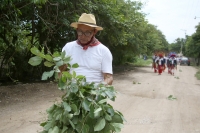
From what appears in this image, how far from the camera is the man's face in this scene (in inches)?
123

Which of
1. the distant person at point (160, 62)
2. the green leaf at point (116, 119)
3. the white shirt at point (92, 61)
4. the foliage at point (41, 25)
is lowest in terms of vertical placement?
the distant person at point (160, 62)

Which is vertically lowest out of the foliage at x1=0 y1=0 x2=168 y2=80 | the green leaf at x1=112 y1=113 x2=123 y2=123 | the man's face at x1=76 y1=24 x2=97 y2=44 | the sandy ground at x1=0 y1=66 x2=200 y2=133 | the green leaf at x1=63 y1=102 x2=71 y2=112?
the sandy ground at x1=0 y1=66 x2=200 y2=133

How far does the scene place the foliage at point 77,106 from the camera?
94.0 inches

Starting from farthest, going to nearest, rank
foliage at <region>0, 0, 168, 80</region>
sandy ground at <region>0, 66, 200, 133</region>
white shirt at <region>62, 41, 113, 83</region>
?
foliage at <region>0, 0, 168, 80</region> → sandy ground at <region>0, 66, 200, 133</region> → white shirt at <region>62, 41, 113, 83</region>

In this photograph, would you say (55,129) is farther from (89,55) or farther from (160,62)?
(160,62)

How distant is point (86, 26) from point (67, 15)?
6.81 metres

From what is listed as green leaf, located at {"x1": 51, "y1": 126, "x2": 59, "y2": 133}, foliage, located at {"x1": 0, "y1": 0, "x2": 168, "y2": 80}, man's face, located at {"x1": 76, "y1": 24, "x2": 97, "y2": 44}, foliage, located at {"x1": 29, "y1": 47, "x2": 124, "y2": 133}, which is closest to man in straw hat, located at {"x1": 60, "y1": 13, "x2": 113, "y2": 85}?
man's face, located at {"x1": 76, "y1": 24, "x2": 97, "y2": 44}

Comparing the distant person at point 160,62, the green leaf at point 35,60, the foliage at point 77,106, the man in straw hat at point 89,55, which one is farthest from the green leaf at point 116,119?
the distant person at point 160,62

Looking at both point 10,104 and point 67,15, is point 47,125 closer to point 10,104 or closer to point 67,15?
point 10,104

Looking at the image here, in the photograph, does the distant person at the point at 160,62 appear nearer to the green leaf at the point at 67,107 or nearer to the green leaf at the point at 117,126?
the green leaf at the point at 117,126

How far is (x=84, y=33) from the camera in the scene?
315cm

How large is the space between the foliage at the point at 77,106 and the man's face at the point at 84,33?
0.68 m

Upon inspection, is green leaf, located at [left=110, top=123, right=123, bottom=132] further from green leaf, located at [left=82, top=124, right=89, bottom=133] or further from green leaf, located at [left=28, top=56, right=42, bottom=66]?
green leaf, located at [left=28, top=56, right=42, bottom=66]

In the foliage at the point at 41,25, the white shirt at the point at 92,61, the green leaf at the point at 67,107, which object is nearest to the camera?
the green leaf at the point at 67,107
